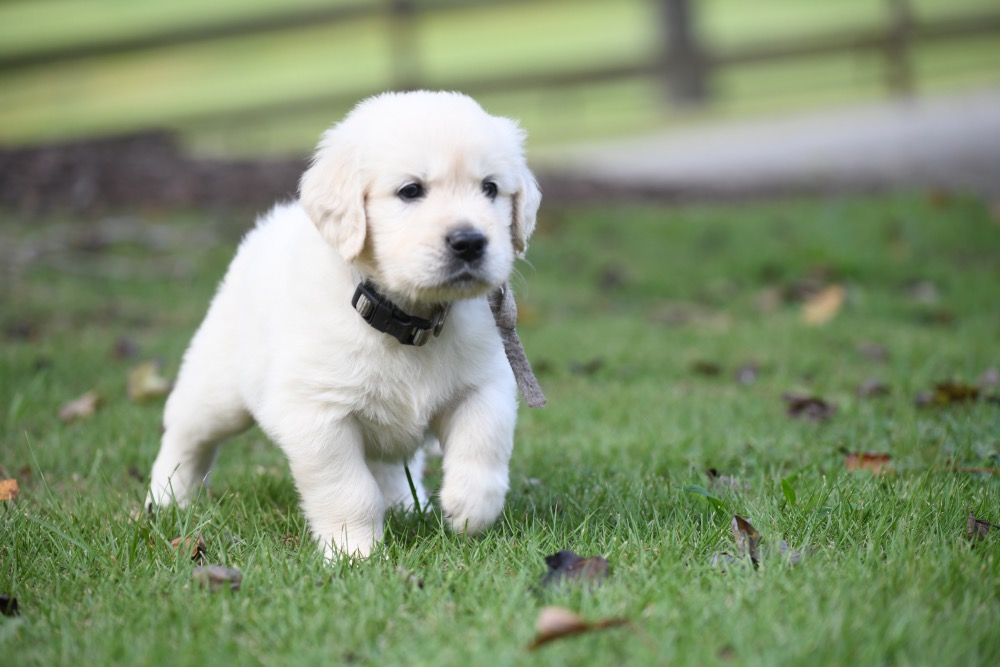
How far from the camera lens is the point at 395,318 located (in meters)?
2.72

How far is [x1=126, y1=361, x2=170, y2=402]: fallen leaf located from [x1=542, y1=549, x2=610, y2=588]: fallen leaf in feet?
8.67

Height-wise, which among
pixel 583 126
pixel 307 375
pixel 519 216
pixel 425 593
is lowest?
pixel 583 126

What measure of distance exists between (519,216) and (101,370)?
285 cm

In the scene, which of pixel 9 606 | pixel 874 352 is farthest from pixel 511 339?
pixel 874 352

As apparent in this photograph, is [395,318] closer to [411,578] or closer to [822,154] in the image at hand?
[411,578]

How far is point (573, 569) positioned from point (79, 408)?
8.86 ft

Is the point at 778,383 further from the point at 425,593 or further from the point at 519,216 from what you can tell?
the point at 425,593

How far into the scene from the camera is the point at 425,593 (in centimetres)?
228

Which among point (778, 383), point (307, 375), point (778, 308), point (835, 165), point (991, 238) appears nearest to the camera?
point (307, 375)

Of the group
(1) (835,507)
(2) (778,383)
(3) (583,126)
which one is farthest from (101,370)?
(3) (583,126)

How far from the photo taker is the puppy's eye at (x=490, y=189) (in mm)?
2824

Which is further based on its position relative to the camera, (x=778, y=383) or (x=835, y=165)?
(x=835, y=165)

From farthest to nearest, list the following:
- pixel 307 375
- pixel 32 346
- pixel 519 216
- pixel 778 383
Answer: pixel 32 346, pixel 778 383, pixel 519 216, pixel 307 375

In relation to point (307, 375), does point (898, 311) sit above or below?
below
